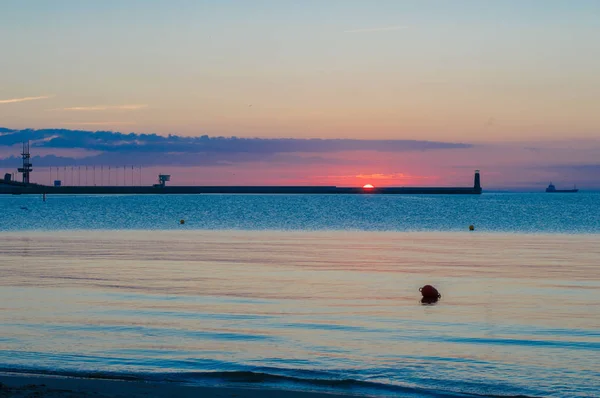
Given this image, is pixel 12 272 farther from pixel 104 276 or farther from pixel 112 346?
pixel 112 346

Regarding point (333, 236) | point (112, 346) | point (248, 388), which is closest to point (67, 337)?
point (112, 346)

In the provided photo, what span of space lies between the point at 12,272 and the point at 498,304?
67.5 feet

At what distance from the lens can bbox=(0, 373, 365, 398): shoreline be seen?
15.0 meters

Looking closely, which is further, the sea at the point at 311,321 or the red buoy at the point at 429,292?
the red buoy at the point at 429,292

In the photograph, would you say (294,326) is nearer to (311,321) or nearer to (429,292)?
(311,321)

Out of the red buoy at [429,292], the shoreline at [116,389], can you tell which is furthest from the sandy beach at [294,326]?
the red buoy at [429,292]

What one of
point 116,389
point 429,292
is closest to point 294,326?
point 429,292

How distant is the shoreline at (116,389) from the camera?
15.0 m

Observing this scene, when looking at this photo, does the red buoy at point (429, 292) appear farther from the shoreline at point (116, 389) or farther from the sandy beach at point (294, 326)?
the shoreline at point (116, 389)

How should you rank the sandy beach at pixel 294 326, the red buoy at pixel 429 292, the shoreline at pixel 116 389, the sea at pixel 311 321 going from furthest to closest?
the red buoy at pixel 429 292, the sea at pixel 311 321, the sandy beach at pixel 294 326, the shoreline at pixel 116 389

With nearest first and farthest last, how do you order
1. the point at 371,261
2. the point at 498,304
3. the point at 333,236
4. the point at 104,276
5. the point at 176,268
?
the point at 498,304 → the point at 104,276 → the point at 176,268 → the point at 371,261 → the point at 333,236

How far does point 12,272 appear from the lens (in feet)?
117

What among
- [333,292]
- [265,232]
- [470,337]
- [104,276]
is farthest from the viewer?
[265,232]

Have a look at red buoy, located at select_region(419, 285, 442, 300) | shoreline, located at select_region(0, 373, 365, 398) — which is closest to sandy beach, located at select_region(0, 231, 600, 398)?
shoreline, located at select_region(0, 373, 365, 398)
